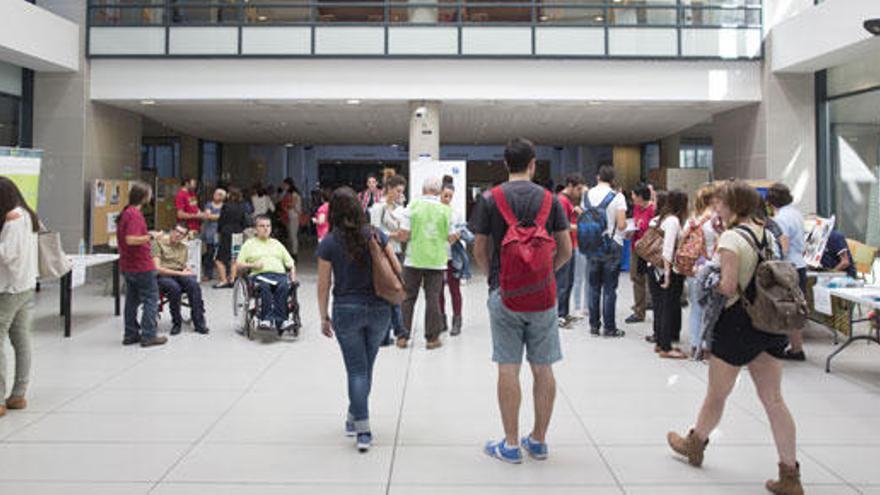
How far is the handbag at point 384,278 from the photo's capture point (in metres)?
4.38

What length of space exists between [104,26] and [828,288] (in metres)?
12.6

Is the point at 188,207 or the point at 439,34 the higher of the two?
the point at 439,34

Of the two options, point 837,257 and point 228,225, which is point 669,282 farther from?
point 228,225

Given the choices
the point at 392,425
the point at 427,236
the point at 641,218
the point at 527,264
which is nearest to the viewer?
the point at 527,264

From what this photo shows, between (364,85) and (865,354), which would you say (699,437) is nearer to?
(865,354)

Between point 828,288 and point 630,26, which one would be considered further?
point 630,26

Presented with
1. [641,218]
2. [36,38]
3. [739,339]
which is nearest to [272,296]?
[641,218]

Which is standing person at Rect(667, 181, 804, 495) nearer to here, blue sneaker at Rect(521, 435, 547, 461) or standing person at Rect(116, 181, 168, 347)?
blue sneaker at Rect(521, 435, 547, 461)

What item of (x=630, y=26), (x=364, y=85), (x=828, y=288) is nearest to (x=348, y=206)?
(x=828, y=288)

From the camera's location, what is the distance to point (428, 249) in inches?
295

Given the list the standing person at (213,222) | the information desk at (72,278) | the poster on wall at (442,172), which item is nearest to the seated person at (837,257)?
the poster on wall at (442,172)

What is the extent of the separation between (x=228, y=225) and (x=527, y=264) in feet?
32.7

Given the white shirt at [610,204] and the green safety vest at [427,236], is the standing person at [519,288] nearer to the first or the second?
the green safety vest at [427,236]

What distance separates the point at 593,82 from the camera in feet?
45.4
